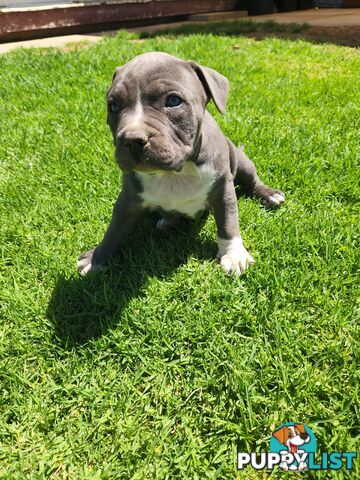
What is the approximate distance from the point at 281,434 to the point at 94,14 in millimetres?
11822

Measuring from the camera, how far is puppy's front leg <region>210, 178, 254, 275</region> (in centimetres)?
291

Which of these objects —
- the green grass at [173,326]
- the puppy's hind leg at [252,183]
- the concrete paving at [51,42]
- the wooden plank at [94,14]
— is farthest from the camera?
the wooden plank at [94,14]

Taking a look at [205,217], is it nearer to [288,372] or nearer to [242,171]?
[242,171]

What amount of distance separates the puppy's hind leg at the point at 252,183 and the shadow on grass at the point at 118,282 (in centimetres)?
56

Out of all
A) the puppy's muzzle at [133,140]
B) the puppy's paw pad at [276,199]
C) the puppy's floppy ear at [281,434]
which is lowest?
the puppy's floppy ear at [281,434]

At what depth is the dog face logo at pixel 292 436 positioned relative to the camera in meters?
1.97

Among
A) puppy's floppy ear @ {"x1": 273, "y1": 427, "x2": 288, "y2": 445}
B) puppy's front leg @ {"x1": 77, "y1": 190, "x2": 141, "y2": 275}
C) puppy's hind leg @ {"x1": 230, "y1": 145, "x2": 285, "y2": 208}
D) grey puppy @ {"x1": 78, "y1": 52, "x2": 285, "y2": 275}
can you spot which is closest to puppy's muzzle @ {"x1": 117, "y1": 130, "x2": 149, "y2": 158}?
grey puppy @ {"x1": 78, "y1": 52, "x2": 285, "y2": 275}

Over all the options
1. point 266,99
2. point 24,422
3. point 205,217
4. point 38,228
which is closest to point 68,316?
point 24,422

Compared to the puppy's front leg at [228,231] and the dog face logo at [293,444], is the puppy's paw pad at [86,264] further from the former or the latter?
the dog face logo at [293,444]

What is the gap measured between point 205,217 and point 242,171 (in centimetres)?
53

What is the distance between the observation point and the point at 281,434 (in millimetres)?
2033

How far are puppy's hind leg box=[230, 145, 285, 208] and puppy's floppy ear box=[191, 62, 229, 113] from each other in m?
0.73

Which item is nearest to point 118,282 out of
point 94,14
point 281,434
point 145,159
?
point 145,159

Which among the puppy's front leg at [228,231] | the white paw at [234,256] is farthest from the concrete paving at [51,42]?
the white paw at [234,256]
